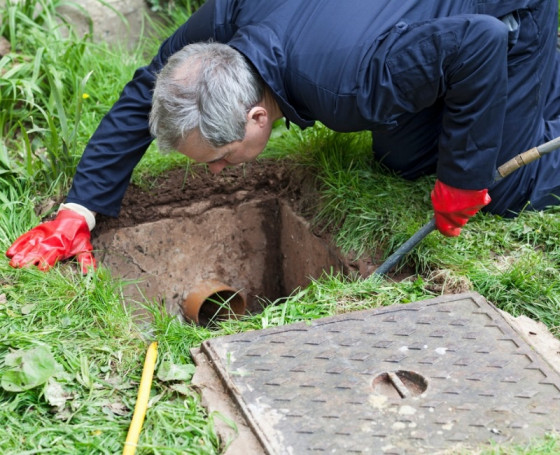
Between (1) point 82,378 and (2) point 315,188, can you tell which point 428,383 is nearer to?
(1) point 82,378

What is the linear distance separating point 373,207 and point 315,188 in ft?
1.09

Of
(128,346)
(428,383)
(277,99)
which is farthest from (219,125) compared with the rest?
(428,383)

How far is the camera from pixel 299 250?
11.1 feet

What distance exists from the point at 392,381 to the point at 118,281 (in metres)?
1.05

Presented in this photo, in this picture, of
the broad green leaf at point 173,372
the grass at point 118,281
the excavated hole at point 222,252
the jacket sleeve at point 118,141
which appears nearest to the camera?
the grass at point 118,281

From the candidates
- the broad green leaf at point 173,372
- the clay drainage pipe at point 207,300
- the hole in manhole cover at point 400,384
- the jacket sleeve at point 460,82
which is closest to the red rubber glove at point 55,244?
the clay drainage pipe at point 207,300

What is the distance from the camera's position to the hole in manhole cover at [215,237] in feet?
10.7

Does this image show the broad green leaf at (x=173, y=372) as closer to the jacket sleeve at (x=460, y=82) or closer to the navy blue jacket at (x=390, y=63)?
the navy blue jacket at (x=390, y=63)

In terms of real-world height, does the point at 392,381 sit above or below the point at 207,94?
below

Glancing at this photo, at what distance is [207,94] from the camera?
241cm

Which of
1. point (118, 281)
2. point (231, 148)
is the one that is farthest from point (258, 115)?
point (118, 281)

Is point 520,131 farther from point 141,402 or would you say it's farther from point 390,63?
point 141,402

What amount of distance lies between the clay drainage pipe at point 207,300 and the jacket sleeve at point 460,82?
3.65 feet

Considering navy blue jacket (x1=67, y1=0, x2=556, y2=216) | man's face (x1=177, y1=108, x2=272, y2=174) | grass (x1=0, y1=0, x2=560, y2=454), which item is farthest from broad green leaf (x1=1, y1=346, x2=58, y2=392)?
navy blue jacket (x1=67, y1=0, x2=556, y2=216)
